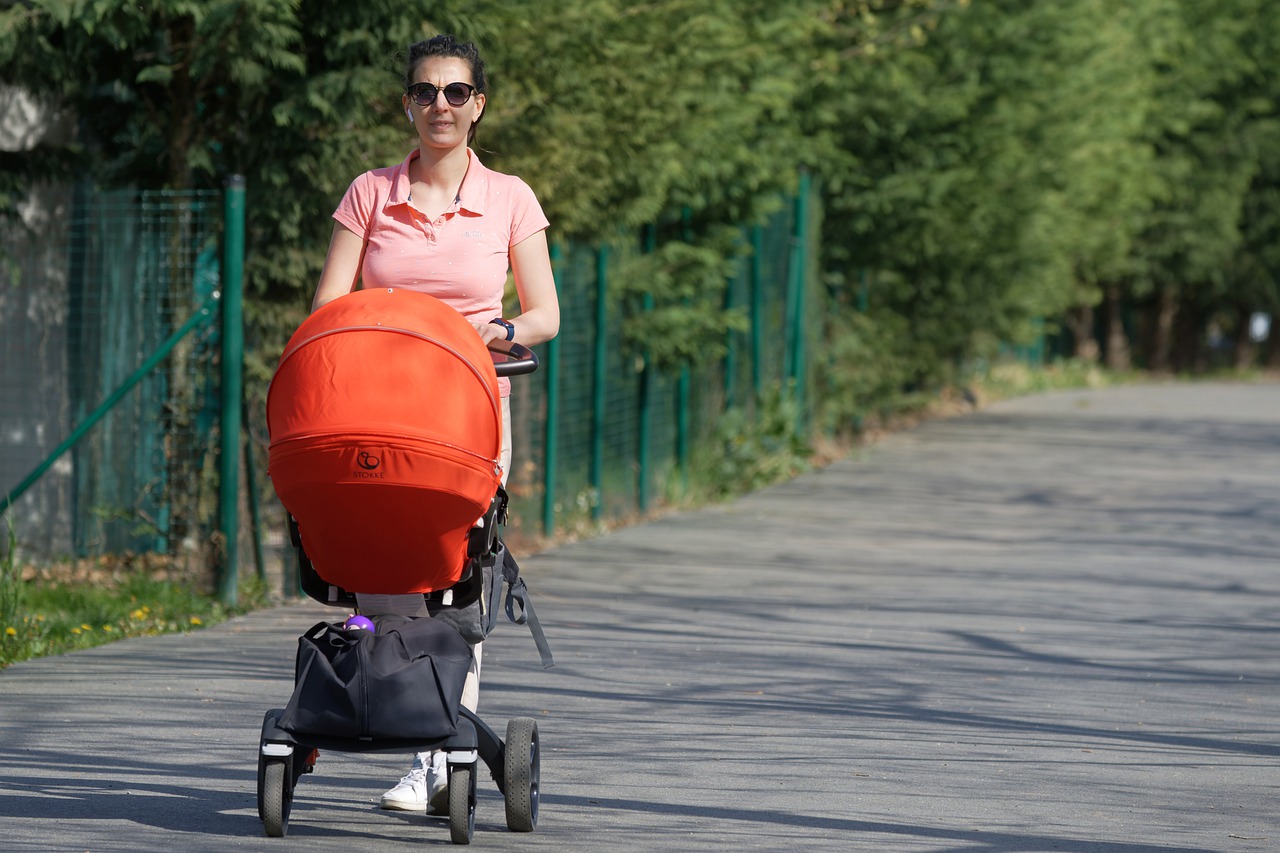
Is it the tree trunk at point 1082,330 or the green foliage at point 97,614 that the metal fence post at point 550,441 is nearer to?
the green foliage at point 97,614

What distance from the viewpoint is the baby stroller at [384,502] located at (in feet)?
15.2

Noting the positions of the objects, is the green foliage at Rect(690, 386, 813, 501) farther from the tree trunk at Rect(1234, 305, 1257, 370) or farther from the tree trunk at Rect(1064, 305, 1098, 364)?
the tree trunk at Rect(1234, 305, 1257, 370)

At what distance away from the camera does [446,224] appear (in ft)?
16.7

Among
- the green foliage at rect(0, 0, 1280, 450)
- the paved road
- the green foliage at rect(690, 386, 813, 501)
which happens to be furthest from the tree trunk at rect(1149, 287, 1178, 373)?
the paved road

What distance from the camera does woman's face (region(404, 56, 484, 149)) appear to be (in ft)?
16.6

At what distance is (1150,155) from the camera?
110 ft

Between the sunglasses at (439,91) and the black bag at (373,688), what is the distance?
1.38m

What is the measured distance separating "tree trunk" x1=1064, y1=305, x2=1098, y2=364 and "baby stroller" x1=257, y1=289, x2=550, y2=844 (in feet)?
109

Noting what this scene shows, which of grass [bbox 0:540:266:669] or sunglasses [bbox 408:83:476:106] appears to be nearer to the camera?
sunglasses [bbox 408:83:476:106]

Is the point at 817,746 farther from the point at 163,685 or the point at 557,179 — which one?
the point at 557,179

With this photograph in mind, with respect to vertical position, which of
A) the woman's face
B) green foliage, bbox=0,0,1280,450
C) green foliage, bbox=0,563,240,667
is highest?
green foliage, bbox=0,0,1280,450

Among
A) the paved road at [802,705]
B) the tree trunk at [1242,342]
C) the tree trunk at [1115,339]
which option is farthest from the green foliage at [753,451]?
the tree trunk at [1242,342]

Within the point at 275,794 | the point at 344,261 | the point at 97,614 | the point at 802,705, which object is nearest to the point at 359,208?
the point at 344,261

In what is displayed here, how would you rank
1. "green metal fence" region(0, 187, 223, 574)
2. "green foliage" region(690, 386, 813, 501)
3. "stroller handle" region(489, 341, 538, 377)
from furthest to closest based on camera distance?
"green foliage" region(690, 386, 813, 501) < "green metal fence" region(0, 187, 223, 574) < "stroller handle" region(489, 341, 538, 377)
